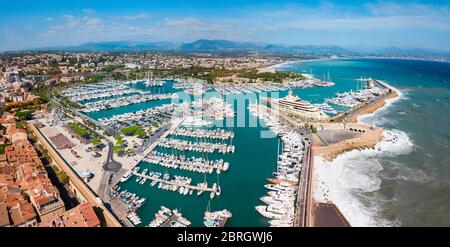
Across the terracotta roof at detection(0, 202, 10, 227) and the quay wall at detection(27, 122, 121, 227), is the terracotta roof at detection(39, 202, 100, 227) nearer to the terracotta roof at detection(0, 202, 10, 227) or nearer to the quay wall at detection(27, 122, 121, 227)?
the quay wall at detection(27, 122, 121, 227)

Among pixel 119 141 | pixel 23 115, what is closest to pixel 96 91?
pixel 23 115

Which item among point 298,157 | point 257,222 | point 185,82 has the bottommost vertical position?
point 257,222

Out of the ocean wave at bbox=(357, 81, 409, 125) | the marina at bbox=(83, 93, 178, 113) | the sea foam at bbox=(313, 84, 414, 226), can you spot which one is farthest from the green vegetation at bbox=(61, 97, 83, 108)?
the ocean wave at bbox=(357, 81, 409, 125)

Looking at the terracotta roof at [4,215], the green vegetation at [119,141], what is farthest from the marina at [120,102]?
the terracotta roof at [4,215]

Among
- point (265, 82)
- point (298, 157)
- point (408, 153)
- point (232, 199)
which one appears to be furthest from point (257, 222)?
point (265, 82)

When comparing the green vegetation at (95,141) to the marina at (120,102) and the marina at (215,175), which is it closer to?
the marina at (215,175)

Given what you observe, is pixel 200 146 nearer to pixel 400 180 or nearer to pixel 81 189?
pixel 81 189
